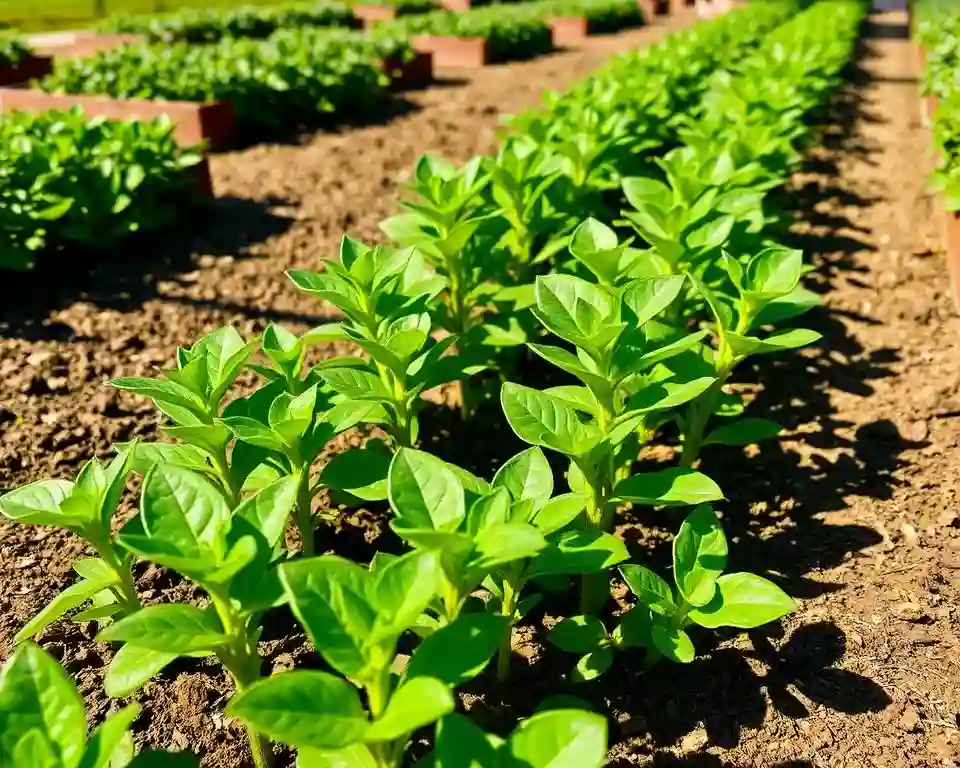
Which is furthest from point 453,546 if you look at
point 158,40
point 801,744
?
point 158,40

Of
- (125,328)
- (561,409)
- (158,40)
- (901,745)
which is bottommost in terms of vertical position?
(901,745)

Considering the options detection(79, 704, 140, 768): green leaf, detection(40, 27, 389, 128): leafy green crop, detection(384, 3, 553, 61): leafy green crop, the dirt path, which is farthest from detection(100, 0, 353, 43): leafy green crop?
detection(79, 704, 140, 768): green leaf

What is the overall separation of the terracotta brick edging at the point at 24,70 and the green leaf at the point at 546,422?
10.3 m

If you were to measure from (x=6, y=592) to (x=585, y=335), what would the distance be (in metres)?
2.02

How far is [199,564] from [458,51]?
46.4 ft

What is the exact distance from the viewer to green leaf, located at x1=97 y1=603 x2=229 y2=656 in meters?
1.55

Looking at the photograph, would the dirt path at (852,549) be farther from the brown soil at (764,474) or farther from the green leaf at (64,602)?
the green leaf at (64,602)

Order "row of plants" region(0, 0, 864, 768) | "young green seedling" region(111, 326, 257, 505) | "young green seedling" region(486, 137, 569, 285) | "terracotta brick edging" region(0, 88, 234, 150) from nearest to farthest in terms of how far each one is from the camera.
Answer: "row of plants" region(0, 0, 864, 768) < "young green seedling" region(111, 326, 257, 505) < "young green seedling" region(486, 137, 569, 285) < "terracotta brick edging" region(0, 88, 234, 150)

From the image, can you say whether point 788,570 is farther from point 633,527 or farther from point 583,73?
point 583,73

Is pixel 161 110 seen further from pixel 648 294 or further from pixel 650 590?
pixel 650 590

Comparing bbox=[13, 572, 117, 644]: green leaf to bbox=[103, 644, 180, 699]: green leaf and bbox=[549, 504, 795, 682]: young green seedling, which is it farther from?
bbox=[549, 504, 795, 682]: young green seedling

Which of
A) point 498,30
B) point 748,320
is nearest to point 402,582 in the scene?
point 748,320

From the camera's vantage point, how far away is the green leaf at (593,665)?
2148mm

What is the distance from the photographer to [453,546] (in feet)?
5.24
